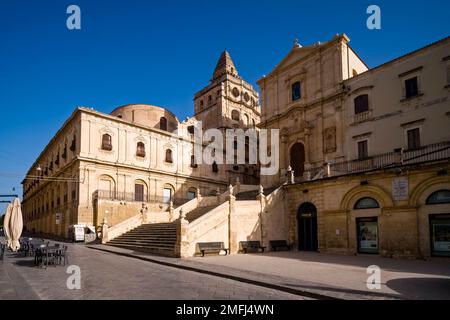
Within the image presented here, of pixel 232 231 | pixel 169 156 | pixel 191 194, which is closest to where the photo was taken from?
pixel 232 231

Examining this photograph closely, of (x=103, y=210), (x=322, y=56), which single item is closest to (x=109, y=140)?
(x=103, y=210)

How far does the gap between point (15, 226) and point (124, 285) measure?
6.13m

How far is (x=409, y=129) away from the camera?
21.4 meters

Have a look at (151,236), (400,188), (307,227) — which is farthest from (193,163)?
(400,188)

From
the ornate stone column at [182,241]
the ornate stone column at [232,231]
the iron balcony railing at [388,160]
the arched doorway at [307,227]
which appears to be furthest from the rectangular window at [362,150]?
the ornate stone column at [182,241]

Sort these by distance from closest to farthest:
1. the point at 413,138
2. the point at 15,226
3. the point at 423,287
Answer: the point at 423,287, the point at 15,226, the point at 413,138

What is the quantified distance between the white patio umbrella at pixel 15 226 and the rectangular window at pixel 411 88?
22.9 meters

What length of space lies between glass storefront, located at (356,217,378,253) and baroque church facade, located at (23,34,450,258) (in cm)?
6

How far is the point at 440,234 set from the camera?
15797 mm

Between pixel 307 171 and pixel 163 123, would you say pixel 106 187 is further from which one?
pixel 307 171

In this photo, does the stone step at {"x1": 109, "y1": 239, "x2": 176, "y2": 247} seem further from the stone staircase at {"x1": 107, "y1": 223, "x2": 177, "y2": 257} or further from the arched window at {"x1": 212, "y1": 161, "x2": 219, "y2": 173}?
the arched window at {"x1": 212, "y1": 161, "x2": 219, "y2": 173}

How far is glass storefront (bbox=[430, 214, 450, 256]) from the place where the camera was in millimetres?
15547

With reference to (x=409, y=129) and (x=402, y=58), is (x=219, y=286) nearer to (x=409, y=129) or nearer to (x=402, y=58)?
(x=409, y=129)

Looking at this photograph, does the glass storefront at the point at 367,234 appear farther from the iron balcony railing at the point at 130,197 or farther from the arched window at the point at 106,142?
the arched window at the point at 106,142
